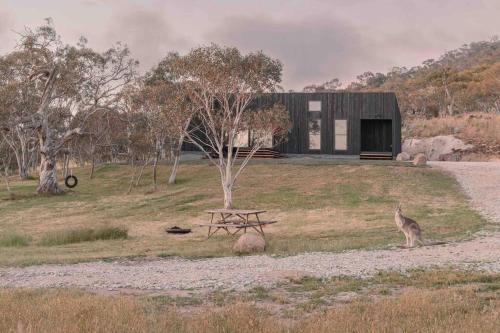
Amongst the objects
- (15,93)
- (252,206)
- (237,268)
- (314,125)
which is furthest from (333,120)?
(237,268)

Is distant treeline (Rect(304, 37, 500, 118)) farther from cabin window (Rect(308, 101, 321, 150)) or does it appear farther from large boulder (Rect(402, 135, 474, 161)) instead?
cabin window (Rect(308, 101, 321, 150))

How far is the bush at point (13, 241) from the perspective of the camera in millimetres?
19844

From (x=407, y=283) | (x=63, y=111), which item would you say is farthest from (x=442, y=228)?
(x=63, y=111)

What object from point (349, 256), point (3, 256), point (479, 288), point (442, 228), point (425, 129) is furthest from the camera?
point (425, 129)

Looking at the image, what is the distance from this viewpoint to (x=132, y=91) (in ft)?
141

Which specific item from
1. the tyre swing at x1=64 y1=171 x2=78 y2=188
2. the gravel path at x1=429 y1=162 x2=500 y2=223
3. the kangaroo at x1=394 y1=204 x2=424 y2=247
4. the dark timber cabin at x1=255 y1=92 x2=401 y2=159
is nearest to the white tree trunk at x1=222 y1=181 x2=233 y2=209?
the gravel path at x1=429 y1=162 x2=500 y2=223

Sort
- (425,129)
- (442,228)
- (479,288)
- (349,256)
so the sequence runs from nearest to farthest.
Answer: (479,288) < (349,256) < (442,228) < (425,129)

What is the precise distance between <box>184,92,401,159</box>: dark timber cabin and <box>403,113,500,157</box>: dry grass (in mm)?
11812

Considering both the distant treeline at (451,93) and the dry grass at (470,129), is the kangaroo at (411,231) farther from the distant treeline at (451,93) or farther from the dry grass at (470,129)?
the distant treeline at (451,93)

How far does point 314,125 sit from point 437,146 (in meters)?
15.4

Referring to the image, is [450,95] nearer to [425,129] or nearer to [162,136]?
[425,129]

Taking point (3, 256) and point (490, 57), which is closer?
point (3, 256)

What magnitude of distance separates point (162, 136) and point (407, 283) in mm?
30304

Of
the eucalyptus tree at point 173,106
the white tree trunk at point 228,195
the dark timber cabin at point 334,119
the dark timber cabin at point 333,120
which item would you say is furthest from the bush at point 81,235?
the dark timber cabin at point 334,119
